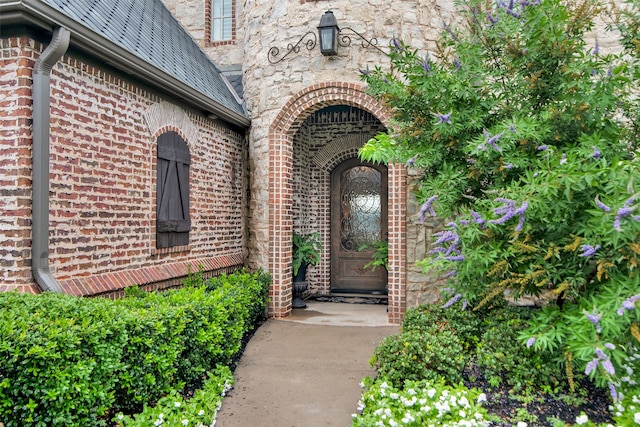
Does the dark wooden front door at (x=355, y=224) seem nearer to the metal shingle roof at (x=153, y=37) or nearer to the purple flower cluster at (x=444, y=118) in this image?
the metal shingle roof at (x=153, y=37)

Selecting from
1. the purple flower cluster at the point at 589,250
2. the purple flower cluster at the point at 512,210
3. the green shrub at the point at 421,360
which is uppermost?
the purple flower cluster at the point at 512,210

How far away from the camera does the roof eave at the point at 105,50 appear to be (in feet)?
12.3

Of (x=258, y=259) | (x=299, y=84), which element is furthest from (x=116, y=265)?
(x=299, y=84)

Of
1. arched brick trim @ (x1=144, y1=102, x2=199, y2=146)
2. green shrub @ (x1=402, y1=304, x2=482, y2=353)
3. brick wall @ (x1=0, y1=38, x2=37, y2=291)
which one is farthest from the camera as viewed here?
arched brick trim @ (x1=144, y1=102, x2=199, y2=146)

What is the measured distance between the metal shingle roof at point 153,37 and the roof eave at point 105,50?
0.08 meters

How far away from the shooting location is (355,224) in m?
9.25

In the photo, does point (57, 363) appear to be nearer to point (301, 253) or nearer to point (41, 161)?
point (41, 161)

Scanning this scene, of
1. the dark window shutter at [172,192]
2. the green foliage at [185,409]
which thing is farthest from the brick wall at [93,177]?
the green foliage at [185,409]

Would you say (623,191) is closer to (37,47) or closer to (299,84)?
(37,47)

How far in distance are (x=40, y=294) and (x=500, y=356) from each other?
3.76 m

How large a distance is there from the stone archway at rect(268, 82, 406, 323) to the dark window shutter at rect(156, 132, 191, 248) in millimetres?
1416

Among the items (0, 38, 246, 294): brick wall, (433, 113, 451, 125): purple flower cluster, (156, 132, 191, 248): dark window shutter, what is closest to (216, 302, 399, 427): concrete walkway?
(0, 38, 246, 294): brick wall

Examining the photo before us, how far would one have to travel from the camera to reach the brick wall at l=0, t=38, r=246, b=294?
3973 mm

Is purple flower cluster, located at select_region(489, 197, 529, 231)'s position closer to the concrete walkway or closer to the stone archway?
the concrete walkway
